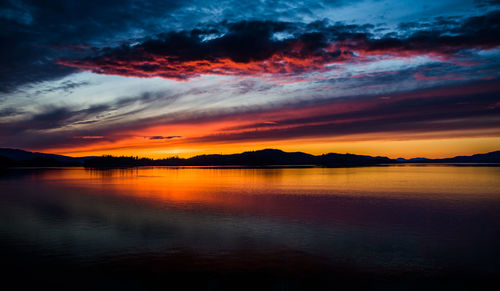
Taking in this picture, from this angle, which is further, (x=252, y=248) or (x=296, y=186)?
(x=296, y=186)

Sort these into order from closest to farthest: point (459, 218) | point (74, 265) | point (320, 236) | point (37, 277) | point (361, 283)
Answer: point (361, 283), point (37, 277), point (74, 265), point (320, 236), point (459, 218)

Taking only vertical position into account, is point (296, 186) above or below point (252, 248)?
above

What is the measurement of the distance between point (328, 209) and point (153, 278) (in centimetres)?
1927

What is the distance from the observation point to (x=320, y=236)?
1888 centimetres

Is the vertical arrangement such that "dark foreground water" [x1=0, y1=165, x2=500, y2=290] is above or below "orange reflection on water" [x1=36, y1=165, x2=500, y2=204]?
below

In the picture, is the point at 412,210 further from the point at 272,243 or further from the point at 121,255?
the point at 121,255

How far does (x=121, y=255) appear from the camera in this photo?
609 inches

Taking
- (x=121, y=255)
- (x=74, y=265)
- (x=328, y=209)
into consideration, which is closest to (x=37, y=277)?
(x=74, y=265)

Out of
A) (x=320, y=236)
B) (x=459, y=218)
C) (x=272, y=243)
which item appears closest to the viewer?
(x=272, y=243)

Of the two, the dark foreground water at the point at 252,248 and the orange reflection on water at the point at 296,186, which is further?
the orange reflection on water at the point at 296,186

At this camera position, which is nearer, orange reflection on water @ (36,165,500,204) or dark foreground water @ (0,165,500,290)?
dark foreground water @ (0,165,500,290)

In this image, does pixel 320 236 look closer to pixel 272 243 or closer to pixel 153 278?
pixel 272 243

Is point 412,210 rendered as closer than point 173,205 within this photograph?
Yes

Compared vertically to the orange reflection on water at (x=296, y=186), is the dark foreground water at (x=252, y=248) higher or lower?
lower
